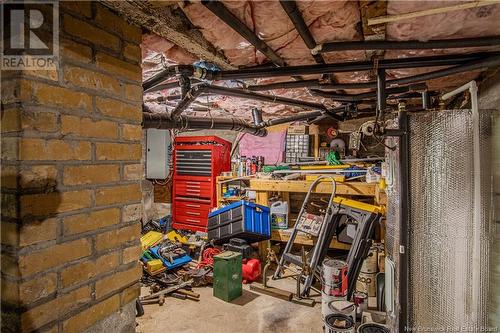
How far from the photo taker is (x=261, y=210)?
3.89m

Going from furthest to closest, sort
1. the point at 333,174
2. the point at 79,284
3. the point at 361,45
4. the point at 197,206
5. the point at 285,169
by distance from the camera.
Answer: the point at 197,206
the point at 285,169
the point at 333,174
the point at 361,45
the point at 79,284

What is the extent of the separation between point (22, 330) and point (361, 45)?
1.82 metres

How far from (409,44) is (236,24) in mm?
882

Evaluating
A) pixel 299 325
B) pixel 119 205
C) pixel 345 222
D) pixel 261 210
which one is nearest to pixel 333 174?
pixel 345 222

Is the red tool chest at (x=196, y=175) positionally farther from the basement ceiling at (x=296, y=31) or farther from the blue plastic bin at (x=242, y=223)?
the basement ceiling at (x=296, y=31)

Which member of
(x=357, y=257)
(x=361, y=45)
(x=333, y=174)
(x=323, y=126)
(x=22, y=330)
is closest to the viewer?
(x=22, y=330)

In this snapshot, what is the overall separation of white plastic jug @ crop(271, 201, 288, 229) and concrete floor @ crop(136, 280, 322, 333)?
1.11 meters

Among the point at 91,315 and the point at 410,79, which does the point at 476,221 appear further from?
the point at 91,315

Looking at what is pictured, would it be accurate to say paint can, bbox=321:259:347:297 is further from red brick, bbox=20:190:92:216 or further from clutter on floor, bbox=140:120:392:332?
red brick, bbox=20:190:92:216

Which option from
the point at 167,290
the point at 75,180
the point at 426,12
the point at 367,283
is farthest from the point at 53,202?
the point at 367,283

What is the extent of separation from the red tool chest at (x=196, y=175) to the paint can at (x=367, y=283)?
269 centimetres

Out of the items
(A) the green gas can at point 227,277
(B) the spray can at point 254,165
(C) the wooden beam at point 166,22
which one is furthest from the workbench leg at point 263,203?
(C) the wooden beam at point 166,22

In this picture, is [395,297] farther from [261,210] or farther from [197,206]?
[197,206]

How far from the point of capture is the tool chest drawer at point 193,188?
5.11 m
